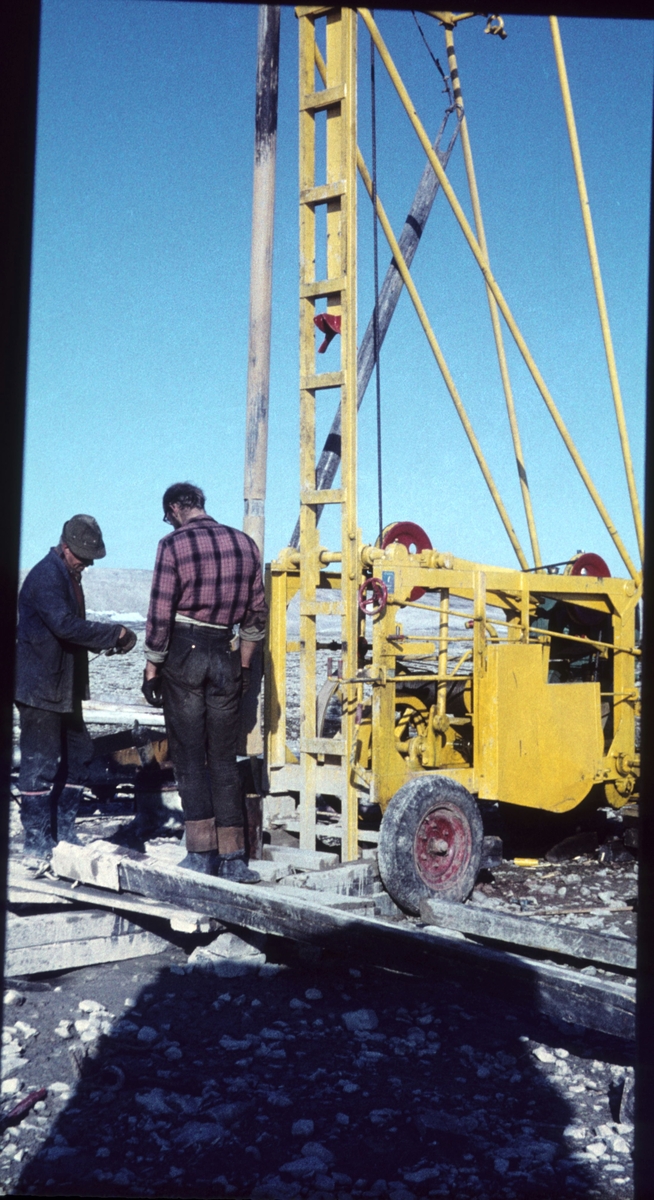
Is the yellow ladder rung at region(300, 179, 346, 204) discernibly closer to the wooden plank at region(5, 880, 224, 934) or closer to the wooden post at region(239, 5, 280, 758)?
the wooden post at region(239, 5, 280, 758)

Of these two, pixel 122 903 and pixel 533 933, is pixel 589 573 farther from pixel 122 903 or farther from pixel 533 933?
pixel 122 903

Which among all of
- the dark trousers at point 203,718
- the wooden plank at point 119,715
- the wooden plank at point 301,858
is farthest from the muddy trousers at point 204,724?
the wooden plank at point 119,715

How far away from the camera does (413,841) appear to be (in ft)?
19.0

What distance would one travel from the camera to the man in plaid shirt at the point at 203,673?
5402 millimetres

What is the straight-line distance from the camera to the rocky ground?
3133mm

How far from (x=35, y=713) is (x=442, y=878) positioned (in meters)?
2.48

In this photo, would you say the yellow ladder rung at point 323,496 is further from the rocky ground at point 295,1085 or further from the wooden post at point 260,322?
the rocky ground at point 295,1085

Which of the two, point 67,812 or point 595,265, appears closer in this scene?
point 67,812

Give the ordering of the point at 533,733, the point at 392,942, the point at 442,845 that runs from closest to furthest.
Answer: the point at 392,942 < the point at 442,845 < the point at 533,733

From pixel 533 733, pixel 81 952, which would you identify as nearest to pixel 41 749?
pixel 81 952

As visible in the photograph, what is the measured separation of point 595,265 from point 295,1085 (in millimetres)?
7057

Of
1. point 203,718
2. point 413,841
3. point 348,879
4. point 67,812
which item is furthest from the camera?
point 67,812

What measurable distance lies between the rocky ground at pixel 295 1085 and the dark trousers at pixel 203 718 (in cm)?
69

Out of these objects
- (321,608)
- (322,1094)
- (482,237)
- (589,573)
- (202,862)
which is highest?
(482,237)
